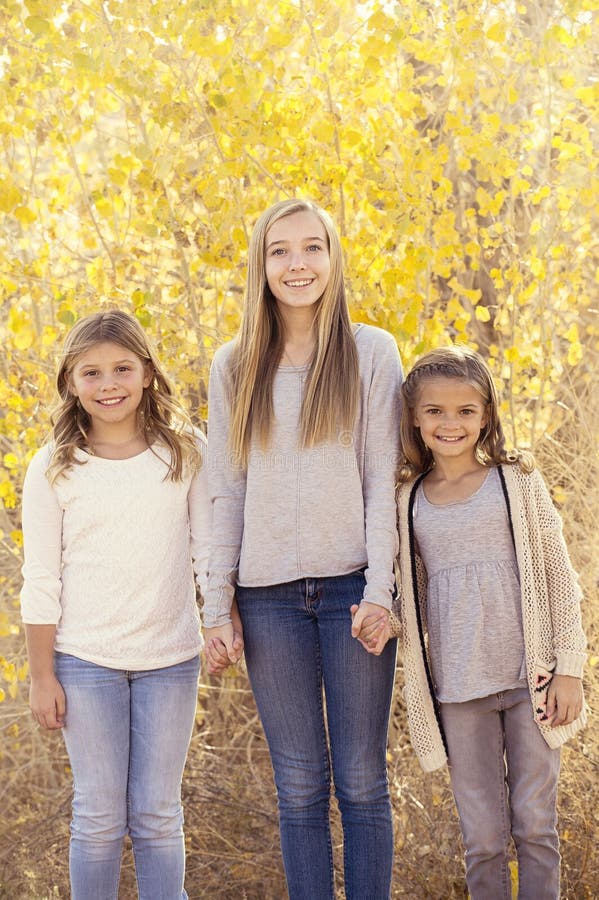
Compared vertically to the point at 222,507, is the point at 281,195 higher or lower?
higher

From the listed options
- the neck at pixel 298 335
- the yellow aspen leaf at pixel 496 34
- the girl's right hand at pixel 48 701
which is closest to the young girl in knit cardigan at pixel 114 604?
the girl's right hand at pixel 48 701

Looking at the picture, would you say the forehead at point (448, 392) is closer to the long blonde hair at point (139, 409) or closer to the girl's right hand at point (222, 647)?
the long blonde hair at point (139, 409)

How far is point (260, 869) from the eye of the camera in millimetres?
3242

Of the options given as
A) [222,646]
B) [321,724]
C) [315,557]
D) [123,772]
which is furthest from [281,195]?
[123,772]

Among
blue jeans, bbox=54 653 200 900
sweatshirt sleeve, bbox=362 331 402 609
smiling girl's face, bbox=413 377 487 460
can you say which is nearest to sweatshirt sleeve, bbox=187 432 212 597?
blue jeans, bbox=54 653 200 900

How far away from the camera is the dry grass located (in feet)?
9.94

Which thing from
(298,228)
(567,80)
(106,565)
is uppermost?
(567,80)

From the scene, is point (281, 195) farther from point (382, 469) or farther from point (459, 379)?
point (382, 469)

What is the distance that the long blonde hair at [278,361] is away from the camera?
2.37 m

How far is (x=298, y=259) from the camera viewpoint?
2.44m

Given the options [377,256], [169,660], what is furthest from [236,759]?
[377,256]

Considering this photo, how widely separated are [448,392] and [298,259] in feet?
1.49

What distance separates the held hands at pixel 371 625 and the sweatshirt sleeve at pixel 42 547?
26.5 inches

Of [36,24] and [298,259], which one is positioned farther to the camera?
[36,24]
